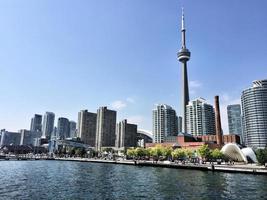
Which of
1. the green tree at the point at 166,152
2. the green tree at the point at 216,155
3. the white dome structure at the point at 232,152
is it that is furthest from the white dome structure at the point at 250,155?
the green tree at the point at 166,152

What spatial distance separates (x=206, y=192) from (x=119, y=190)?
667 inches

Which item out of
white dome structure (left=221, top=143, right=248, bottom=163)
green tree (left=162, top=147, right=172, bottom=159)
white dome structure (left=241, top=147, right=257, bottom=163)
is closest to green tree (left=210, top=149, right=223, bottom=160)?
white dome structure (left=221, top=143, right=248, bottom=163)

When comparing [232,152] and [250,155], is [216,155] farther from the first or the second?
[250,155]

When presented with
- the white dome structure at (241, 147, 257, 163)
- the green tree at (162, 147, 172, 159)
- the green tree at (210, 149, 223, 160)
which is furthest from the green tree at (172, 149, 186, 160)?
the white dome structure at (241, 147, 257, 163)

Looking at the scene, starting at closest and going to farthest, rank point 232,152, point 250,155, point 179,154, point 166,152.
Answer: point 179,154 < point 250,155 < point 232,152 < point 166,152

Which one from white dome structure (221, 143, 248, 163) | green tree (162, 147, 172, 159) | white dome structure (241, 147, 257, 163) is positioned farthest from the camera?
green tree (162, 147, 172, 159)

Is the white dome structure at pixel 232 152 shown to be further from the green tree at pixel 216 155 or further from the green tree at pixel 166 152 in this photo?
the green tree at pixel 166 152

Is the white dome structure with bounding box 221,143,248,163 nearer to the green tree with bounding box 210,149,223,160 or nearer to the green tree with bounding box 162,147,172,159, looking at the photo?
the green tree with bounding box 210,149,223,160

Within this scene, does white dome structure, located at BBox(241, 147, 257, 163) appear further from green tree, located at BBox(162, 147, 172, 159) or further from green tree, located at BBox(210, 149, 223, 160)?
green tree, located at BBox(162, 147, 172, 159)

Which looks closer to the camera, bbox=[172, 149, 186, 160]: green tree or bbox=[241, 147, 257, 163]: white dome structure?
bbox=[172, 149, 186, 160]: green tree

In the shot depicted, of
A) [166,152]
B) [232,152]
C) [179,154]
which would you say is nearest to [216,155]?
[179,154]

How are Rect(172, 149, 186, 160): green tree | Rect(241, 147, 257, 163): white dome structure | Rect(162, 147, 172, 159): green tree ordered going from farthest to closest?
1. Rect(162, 147, 172, 159): green tree
2. Rect(241, 147, 257, 163): white dome structure
3. Rect(172, 149, 186, 160): green tree

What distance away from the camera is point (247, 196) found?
159 ft

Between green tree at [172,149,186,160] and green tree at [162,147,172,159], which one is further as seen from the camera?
green tree at [162,147,172,159]
